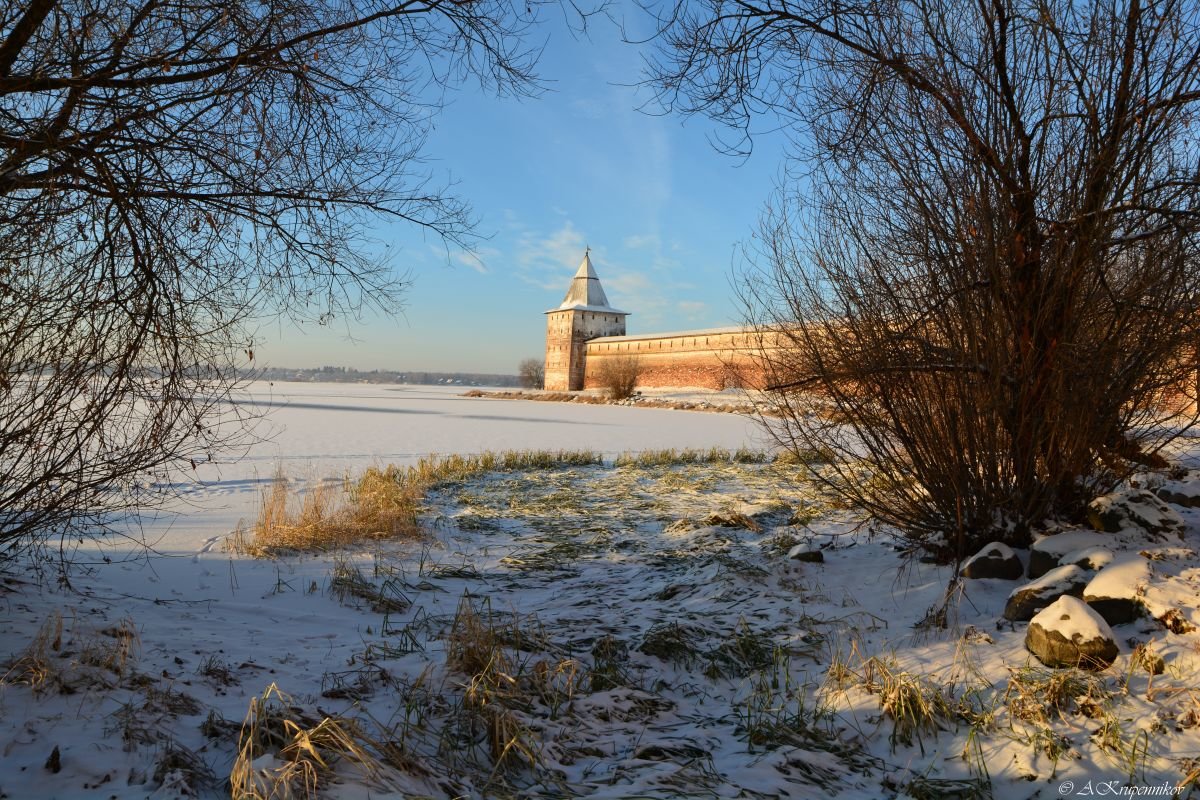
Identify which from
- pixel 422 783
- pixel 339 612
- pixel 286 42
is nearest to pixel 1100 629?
pixel 422 783

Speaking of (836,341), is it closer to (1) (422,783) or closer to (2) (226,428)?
(1) (422,783)

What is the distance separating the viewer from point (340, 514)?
20.2 ft

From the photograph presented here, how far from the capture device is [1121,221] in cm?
342

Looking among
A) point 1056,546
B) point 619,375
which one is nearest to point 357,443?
point 1056,546

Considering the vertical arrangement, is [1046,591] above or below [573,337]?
below

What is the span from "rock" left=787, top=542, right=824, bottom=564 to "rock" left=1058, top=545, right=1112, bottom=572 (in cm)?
142

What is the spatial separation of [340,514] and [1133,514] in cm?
558

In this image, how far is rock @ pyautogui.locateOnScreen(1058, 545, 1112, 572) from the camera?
310 cm

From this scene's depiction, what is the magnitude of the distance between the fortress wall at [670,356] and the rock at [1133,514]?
30460 mm

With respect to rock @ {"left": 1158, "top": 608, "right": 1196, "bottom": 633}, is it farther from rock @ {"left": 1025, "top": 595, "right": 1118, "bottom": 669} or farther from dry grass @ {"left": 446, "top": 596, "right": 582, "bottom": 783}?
dry grass @ {"left": 446, "top": 596, "right": 582, "bottom": 783}

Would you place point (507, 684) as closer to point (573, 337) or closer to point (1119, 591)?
point (1119, 591)

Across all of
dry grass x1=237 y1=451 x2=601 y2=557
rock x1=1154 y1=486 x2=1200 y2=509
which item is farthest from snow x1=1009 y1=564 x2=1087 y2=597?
dry grass x1=237 y1=451 x2=601 y2=557

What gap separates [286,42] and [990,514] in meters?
3.97

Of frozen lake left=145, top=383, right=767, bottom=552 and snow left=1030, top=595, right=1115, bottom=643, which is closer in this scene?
snow left=1030, top=595, right=1115, bottom=643
